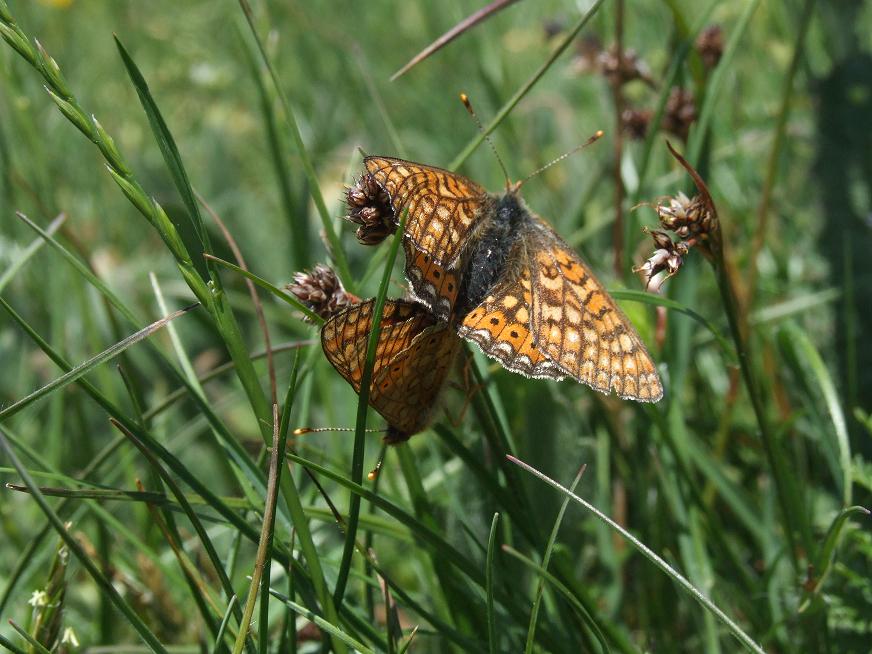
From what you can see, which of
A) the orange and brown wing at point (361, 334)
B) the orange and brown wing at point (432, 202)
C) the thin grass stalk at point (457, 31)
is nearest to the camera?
the orange and brown wing at point (361, 334)

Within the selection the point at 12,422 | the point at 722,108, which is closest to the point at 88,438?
the point at 12,422

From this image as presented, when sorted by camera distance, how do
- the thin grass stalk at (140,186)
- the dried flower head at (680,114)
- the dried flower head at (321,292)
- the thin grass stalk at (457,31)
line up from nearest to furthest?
the thin grass stalk at (140,186), the dried flower head at (321,292), the thin grass stalk at (457,31), the dried flower head at (680,114)

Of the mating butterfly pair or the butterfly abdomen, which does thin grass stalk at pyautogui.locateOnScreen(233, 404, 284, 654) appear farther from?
the butterfly abdomen

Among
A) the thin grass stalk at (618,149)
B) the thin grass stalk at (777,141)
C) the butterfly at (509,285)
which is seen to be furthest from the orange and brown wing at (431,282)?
the thin grass stalk at (777,141)

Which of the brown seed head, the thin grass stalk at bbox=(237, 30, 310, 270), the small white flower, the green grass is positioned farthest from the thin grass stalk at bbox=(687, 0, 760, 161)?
the small white flower

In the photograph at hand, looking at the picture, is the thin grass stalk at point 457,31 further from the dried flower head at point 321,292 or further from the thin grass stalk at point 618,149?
the thin grass stalk at point 618,149

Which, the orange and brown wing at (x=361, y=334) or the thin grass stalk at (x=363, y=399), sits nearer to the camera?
the thin grass stalk at (x=363, y=399)
